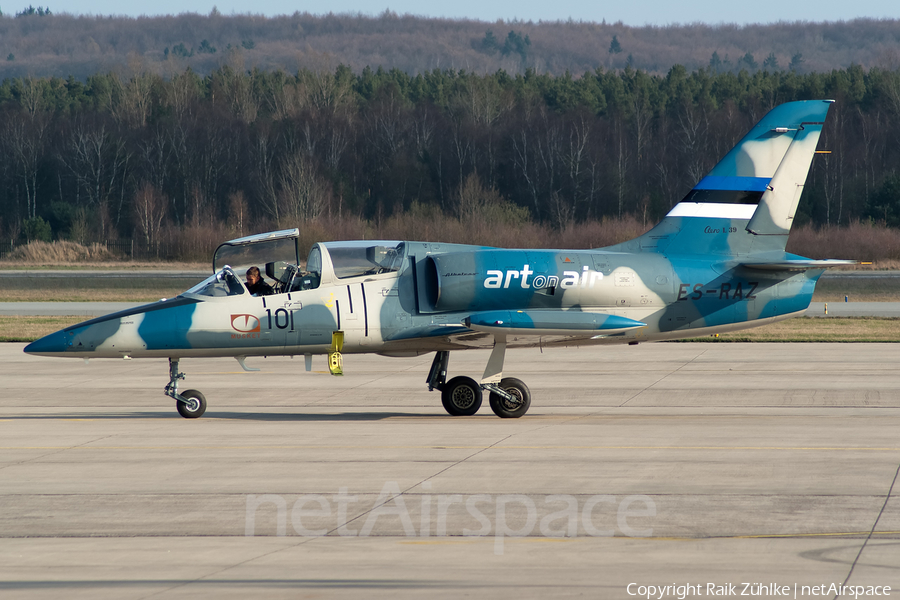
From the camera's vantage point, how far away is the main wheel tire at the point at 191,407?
15.4m

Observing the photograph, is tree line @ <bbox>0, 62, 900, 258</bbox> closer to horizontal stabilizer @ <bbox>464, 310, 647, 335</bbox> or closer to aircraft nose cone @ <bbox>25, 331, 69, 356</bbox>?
horizontal stabilizer @ <bbox>464, 310, 647, 335</bbox>

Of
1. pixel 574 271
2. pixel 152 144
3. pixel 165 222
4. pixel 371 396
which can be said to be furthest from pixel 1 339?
pixel 152 144

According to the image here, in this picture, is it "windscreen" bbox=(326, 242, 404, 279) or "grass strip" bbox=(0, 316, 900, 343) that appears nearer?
"windscreen" bbox=(326, 242, 404, 279)

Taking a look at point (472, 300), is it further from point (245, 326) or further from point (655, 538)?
point (655, 538)

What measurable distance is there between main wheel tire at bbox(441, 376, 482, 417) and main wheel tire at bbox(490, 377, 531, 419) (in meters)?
0.37

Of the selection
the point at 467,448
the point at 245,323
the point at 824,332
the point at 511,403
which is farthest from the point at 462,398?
the point at 824,332

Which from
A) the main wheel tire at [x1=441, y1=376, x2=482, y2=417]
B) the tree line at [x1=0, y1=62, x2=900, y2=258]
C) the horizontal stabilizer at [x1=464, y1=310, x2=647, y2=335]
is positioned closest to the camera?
the horizontal stabilizer at [x1=464, y1=310, x2=647, y2=335]

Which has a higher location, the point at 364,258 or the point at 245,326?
the point at 364,258

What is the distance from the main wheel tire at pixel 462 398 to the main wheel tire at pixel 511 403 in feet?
1.20

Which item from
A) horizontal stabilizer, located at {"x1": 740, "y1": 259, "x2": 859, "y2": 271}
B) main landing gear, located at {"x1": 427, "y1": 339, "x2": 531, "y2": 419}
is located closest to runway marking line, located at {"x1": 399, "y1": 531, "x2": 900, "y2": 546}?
main landing gear, located at {"x1": 427, "y1": 339, "x2": 531, "y2": 419}

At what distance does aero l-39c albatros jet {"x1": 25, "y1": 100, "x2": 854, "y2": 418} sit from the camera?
14.8 metres

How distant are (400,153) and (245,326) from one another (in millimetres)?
70720

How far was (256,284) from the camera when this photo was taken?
15188mm

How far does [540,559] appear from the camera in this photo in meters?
7.73
